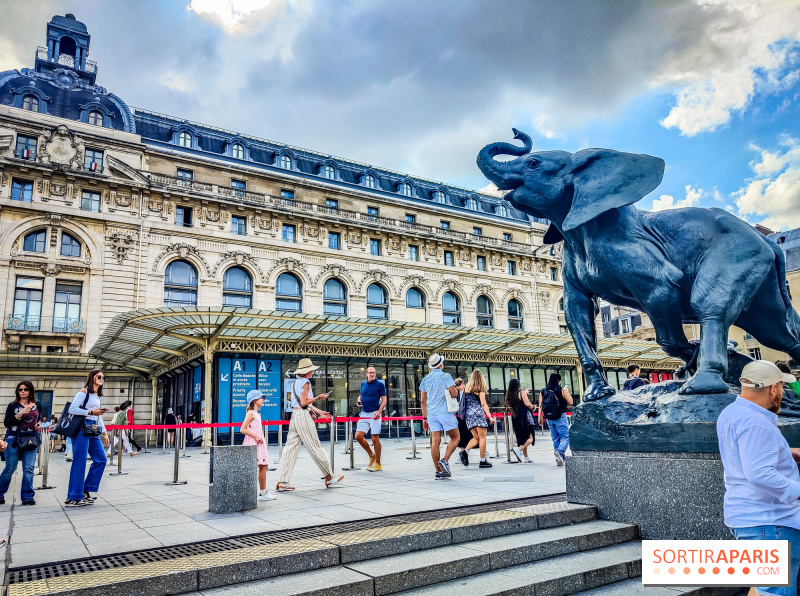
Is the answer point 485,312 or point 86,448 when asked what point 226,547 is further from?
point 485,312

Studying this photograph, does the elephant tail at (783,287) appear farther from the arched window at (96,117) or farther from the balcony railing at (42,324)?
the arched window at (96,117)

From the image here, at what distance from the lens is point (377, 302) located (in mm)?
32656

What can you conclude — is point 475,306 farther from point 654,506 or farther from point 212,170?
point 654,506

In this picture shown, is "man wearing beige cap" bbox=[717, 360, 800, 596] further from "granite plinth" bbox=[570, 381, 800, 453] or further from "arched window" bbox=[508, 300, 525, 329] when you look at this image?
"arched window" bbox=[508, 300, 525, 329]

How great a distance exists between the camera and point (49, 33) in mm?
30312

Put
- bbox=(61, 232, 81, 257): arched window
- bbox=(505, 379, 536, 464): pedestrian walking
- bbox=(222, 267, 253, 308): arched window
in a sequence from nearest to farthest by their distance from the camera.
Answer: bbox=(505, 379, 536, 464): pedestrian walking, bbox=(61, 232, 81, 257): arched window, bbox=(222, 267, 253, 308): arched window

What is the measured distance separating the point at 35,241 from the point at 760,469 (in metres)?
28.9

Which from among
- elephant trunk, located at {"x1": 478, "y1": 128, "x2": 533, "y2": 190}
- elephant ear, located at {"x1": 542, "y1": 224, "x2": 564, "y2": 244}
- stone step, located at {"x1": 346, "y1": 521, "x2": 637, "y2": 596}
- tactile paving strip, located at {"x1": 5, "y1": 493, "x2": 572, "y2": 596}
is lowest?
stone step, located at {"x1": 346, "y1": 521, "x2": 637, "y2": 596}

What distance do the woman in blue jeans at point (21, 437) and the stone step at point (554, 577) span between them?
6112mm

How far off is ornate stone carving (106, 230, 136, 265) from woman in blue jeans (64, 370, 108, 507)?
2127 centimetres

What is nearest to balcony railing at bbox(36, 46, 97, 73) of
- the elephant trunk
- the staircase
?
the elephant trunk

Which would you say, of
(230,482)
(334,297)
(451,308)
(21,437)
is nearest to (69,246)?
(334,297)

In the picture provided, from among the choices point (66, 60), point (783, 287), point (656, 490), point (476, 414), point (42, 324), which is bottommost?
point (656, 490)

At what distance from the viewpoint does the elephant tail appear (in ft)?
15.8
